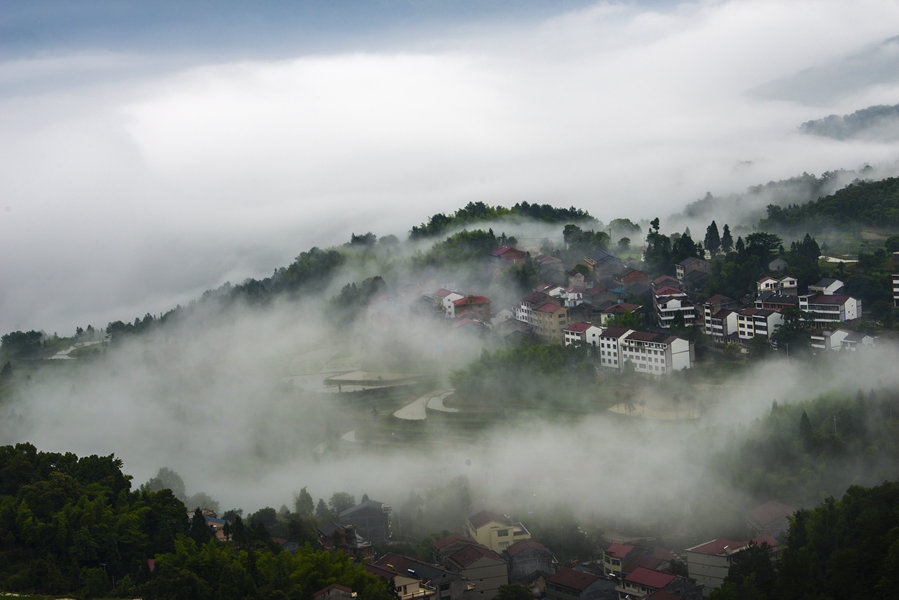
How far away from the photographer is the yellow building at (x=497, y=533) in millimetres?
16625

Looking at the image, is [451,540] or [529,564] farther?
[451,540]

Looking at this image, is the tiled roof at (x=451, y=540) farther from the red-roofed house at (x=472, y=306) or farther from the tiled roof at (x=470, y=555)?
the red-roofed house at (x=472, y=306)

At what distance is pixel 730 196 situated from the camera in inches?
1731

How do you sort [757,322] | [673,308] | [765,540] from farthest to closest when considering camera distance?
1. [673,308]
2. [757,322]
3. [765,540]

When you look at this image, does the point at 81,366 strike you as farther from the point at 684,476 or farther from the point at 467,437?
the point at 684,476

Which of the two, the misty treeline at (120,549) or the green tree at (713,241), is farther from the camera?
the green tree at (713,241)

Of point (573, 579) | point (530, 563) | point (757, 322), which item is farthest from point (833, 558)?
point (757, 322)

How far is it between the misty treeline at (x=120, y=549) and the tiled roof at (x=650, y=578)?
4.15m

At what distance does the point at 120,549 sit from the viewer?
13.6 metres

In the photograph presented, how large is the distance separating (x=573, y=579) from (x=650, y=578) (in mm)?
1215

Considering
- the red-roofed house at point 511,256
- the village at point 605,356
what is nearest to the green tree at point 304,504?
the village at point 605,356

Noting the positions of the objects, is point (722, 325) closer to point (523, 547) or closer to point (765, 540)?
point (765, 540)

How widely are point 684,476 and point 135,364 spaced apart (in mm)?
24535

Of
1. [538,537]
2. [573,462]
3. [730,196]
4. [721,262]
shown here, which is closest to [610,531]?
[538,537]
